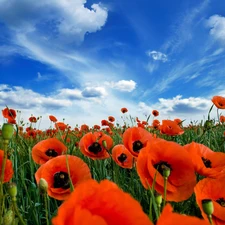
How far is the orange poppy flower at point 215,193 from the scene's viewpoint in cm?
109

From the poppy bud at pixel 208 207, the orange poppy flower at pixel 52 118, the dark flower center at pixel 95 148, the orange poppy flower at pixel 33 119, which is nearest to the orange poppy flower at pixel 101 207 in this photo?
the poppy bud at pixel 208 207

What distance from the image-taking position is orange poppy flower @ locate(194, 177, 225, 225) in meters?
1.09

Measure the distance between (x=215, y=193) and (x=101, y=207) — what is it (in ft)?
2.58

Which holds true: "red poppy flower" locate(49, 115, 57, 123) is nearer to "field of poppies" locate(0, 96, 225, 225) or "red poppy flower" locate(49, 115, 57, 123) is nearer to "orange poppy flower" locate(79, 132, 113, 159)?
"field of poppies" locate(0, 96, 225, 225)

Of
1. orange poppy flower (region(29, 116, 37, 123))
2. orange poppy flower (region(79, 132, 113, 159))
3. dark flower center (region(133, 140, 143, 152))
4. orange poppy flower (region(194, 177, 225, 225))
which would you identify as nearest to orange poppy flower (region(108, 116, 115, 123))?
orange poppy flower (region(29, 116, 37, 123))

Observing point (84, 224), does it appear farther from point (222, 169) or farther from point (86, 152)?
point (86, 152)

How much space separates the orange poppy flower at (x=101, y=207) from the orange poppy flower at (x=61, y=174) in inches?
29.5

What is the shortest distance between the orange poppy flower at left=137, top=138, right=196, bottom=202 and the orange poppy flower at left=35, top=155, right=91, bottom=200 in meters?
0.27

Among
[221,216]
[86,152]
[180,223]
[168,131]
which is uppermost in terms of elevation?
[168,131]

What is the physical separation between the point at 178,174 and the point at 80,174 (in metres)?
0.38

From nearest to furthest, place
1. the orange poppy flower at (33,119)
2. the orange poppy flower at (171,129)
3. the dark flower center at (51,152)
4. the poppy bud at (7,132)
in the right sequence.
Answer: the poppy bud at (7,132) → the dark flower center at (51,152) → the orange poppy flower at (171,129) → the orange poppy flower at (33,119)

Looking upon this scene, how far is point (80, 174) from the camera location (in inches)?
50.3

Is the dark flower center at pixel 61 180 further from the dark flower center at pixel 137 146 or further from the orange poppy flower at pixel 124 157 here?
the orange poppy flower at pixel 124 157

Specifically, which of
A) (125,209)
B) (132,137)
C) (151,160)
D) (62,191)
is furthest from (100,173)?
(125,209)
